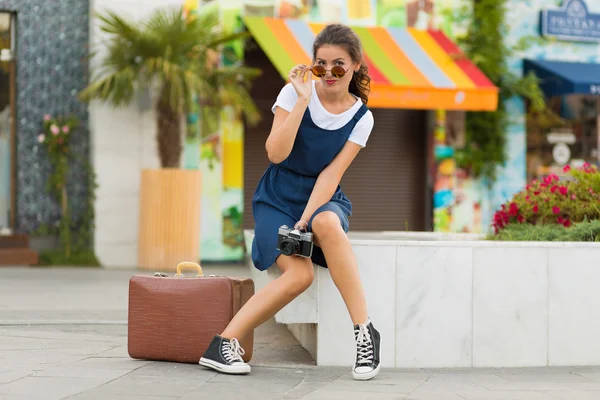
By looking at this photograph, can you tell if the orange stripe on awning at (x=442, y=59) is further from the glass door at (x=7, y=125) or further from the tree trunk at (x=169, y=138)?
the glass door at (x=7, y=125)

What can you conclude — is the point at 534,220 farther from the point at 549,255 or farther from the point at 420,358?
the point at 420,358

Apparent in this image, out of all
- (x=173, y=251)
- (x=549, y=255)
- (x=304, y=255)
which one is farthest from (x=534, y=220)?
(x=173, y=251)

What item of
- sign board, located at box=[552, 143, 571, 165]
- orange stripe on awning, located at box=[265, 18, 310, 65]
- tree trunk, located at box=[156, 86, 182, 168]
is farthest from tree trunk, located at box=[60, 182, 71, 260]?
sign board, located at box=[552, 143, 571, 165]

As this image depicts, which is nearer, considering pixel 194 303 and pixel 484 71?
pixel 194 303

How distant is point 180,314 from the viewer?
4.72 m

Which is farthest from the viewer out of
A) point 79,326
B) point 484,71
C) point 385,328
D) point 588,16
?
point 588,16

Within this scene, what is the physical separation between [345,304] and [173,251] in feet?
21.9

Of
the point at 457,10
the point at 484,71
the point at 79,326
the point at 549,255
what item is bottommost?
the point at 79,326

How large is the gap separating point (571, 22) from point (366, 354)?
1045 centimetres

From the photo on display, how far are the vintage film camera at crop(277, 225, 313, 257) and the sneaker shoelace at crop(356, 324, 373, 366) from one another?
17.4 inches

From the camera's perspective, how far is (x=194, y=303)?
471 centimetres

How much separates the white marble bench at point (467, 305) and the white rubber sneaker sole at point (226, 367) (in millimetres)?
480

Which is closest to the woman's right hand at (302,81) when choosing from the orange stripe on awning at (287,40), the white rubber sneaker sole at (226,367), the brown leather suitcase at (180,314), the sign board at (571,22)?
the brown leather suitcase at (180,314)

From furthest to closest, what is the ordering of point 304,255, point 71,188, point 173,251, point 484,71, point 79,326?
point 484,71 < point 71,188 < point 173,251 < point 79,326 < point 304,255
